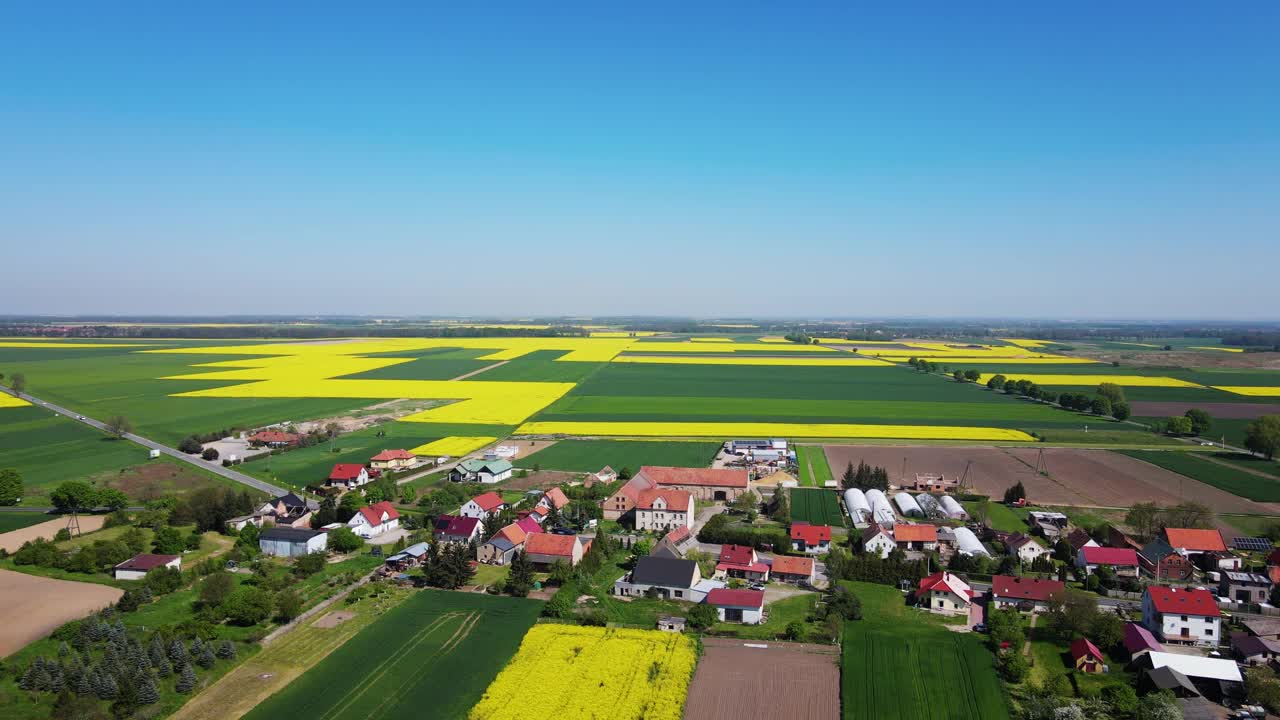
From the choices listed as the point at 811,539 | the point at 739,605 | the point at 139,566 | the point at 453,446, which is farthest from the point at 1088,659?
the point at 453,446

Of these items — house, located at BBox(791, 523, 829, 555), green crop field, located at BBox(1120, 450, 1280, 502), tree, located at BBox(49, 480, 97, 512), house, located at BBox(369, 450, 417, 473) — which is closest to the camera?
house, located at BBox(791, 523, 829, 555)

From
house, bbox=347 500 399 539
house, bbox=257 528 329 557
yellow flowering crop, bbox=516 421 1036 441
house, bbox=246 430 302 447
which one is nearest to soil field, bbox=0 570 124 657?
house, bbox=257 528 329 557

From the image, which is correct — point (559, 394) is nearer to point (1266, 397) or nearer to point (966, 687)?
point (966, 687)

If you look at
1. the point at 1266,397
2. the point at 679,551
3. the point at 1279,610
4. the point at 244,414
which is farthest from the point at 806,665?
the point at 1266,397

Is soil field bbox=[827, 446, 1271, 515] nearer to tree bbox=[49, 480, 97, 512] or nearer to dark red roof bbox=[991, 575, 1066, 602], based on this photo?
dark red roof bbox=[991, 575, 1066, 602]

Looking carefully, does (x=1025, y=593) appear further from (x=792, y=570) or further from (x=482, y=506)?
(x=482, y=506)

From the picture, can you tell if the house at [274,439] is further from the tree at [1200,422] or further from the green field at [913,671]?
the tree at [1200,422]

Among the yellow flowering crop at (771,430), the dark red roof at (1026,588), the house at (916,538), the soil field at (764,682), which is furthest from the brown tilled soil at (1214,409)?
the soil field at (764,682)

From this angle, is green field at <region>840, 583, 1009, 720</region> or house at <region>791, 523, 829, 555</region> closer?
green field at <region>840, 583, 1009, 720</region>
